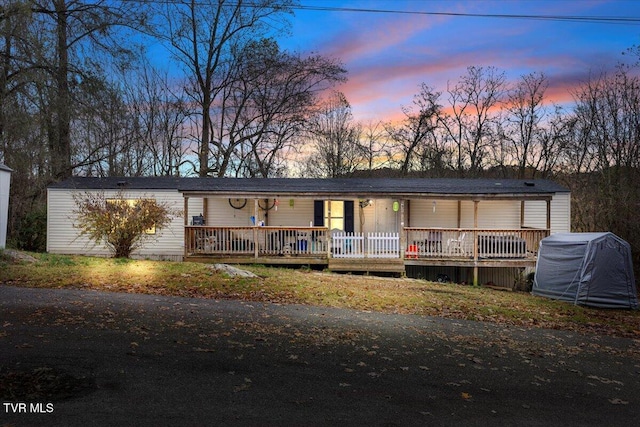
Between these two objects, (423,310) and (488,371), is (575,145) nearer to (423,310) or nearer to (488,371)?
(423,310)

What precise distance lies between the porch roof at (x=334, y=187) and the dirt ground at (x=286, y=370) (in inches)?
370

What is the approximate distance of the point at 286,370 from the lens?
5.60 metres

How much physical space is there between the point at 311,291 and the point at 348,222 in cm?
922

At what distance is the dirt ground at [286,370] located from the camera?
4.31 meters

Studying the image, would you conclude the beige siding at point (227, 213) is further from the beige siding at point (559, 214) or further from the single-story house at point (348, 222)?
the beige siding at point (559, 214)

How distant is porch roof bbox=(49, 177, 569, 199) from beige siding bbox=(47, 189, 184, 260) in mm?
314

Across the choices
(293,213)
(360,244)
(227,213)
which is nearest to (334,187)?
(293,213)

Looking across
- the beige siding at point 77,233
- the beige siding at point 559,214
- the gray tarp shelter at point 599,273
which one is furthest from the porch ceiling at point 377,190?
the gray tarp shelter at point 599,273

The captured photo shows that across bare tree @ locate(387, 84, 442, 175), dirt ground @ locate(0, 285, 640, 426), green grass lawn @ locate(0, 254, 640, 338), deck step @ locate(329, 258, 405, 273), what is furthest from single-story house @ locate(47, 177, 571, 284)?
bare tree @ locate(387, 84, 442, 175)

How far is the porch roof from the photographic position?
1795cm

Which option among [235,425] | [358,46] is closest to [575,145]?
[358,46]

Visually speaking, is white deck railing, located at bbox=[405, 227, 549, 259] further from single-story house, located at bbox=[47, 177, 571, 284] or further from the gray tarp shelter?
the gray tarp shelter

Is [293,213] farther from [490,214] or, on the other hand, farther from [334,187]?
[490,214]

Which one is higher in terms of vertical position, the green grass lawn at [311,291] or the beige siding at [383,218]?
the beige siding at [383,218]
